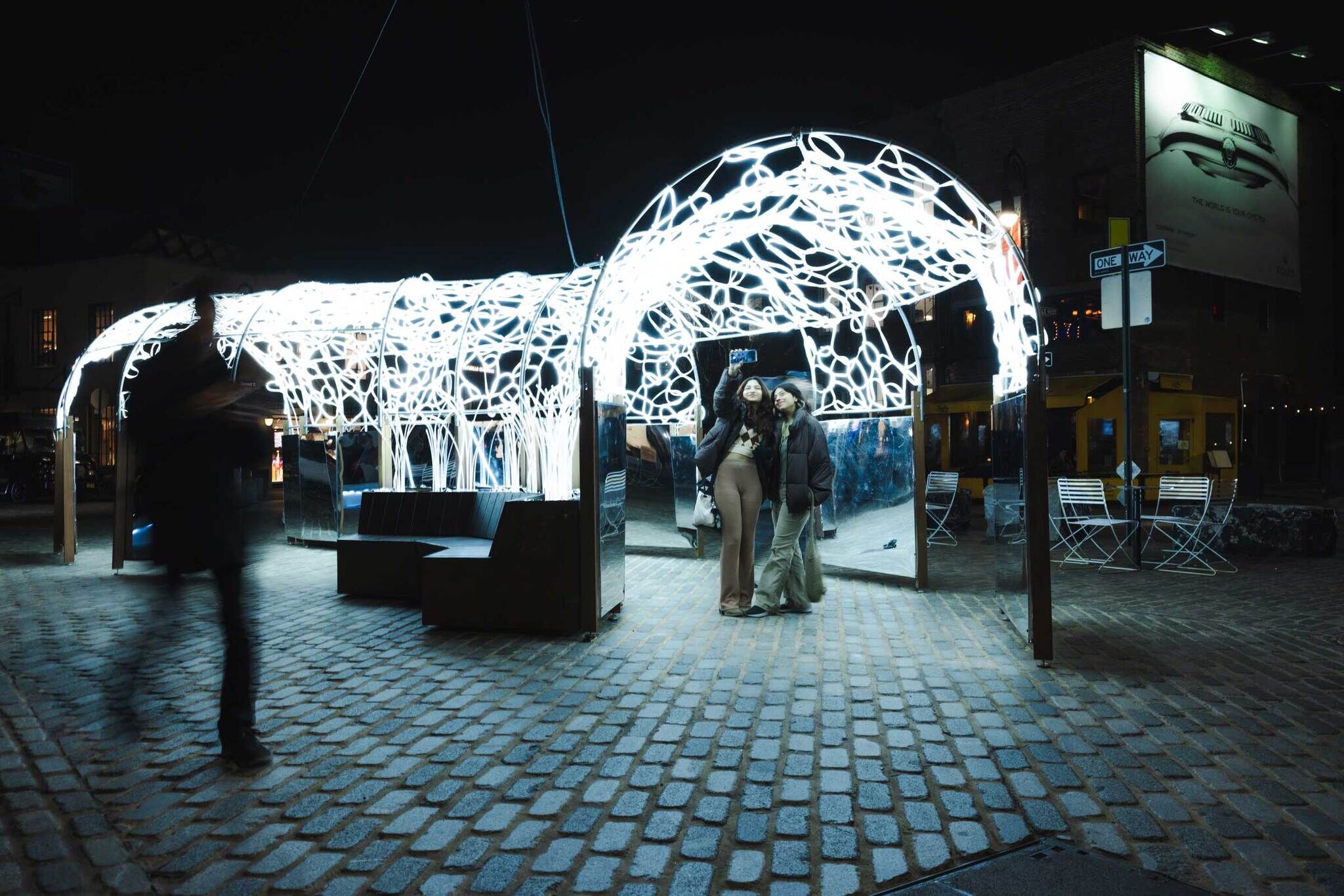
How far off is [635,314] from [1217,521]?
6.95 m

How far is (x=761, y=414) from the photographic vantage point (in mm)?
7141

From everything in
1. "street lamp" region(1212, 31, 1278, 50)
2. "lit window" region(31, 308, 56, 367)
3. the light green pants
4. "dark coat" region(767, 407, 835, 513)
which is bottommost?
the light green pants

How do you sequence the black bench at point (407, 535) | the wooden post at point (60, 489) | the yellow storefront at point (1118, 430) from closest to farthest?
1. the black bench at point (407, 535)
2. the wooden post at point (60, 489)
3. the yellow storefront at point (1118, 430)

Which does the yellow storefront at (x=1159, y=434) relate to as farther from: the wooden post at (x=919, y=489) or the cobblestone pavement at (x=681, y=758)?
the cobblestone pavement at (x=681, y=758)

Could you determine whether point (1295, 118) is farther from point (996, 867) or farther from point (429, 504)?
point (996, 867)

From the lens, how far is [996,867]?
274cm

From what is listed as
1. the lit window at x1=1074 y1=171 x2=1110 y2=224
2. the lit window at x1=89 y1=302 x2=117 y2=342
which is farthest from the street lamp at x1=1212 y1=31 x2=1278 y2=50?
the lit window at x1=89 y1=302 x2=117 y2=342

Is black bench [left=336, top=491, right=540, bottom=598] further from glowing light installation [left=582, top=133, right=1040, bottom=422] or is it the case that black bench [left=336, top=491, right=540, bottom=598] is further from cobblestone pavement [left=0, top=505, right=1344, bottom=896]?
glowing light installation [left=582, top=133, right=1040, bottom=422]

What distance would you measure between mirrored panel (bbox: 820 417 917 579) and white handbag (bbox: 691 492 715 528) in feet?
4.07

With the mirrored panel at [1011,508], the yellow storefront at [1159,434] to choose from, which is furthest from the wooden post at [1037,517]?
the yellow storefront at [1159,434]

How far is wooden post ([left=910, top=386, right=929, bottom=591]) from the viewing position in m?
8.07

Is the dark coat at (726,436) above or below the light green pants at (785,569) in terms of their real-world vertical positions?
above

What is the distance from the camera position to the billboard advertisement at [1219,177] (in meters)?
22.3

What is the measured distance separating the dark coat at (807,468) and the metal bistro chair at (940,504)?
5683 mm
